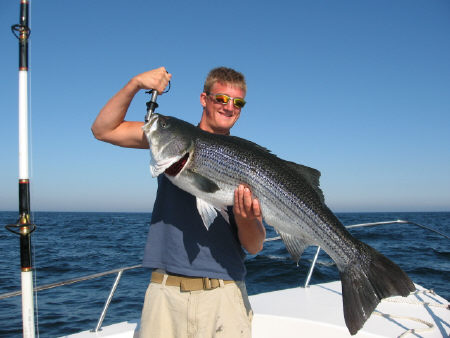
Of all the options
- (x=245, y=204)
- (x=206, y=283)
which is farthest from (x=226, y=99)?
(x=206, y=283)

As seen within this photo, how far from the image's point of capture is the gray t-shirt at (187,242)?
2.91m

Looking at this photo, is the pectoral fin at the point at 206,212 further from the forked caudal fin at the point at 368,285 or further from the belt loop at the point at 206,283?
the forked caudal fin at the point at 368,285

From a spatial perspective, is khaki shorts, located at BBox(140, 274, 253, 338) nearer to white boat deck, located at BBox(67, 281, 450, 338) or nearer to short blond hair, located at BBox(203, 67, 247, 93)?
white boat deck, located at BBox(67, 281, 450, 338)

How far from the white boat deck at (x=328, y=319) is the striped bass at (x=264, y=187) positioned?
194cm

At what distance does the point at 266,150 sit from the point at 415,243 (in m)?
21.6

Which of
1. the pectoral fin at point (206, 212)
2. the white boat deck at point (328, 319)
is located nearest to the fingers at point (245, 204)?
the pectoral fin at point (206, 212)

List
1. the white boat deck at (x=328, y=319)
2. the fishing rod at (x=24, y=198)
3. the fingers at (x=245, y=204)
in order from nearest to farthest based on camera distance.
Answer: the fingers at (x=245, y=204)
the fishing rod at (x=24, y=198)
the white boat deck at (x=328, y=319)

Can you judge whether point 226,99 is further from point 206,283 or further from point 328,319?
point 328,319

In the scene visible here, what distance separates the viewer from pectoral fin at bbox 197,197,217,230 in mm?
2869

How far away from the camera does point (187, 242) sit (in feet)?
9.71

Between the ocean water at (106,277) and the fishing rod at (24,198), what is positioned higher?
the fishing rod at (24,198)

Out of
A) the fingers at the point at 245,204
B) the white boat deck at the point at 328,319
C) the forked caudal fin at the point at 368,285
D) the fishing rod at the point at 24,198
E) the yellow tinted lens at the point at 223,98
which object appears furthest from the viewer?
the white boat deck at the point at 328,319

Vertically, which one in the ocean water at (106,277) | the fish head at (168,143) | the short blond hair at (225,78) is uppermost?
the short blond hair at (225,78)

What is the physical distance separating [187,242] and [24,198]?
1.65m
